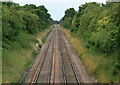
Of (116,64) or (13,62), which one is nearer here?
(116,64)

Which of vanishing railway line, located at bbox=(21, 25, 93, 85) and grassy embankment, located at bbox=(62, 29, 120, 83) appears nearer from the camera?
grassy embankment, located at bbox=(62, 29, 120, 83)

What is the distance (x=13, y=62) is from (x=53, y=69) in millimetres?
4741

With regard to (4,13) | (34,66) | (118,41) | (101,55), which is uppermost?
(4,13)

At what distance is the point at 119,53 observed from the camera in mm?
22828

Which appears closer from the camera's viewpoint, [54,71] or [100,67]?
[100,67]

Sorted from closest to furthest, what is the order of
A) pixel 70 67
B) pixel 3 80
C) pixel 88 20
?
1. pixel 3 80
2. pixel 70 67
3. pixel 88 20

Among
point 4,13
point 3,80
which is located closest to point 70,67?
point 3,80

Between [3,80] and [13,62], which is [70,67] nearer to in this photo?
[13,62]

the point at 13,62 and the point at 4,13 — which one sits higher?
the point at 4,13

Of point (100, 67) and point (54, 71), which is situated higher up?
point (100, 67)

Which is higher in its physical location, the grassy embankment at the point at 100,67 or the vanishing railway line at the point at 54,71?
the grassy embankment at the point at 100,67

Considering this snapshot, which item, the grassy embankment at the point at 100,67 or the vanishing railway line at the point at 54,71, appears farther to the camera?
the vanishing railway line at the point at 54,71

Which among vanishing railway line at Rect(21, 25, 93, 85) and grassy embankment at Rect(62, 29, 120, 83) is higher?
grassy embankment at Rect(62, 29, 120, 83)

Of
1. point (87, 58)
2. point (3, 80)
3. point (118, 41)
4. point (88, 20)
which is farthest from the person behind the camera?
point (88, 20)
